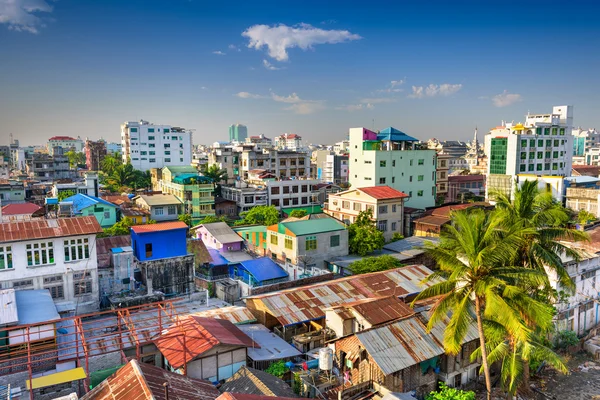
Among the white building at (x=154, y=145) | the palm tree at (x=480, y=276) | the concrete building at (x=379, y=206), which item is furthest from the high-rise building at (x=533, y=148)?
the white building at (x=154, y=145)

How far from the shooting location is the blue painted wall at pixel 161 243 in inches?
1029

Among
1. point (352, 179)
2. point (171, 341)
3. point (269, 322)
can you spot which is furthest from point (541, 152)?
point (171, 341)

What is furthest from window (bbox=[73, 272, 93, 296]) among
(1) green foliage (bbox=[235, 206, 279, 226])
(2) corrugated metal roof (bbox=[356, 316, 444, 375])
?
(1) green foliage (bbox=[235, 206, 279, 226])

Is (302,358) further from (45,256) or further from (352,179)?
(352,179)

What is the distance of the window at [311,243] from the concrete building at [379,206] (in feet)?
30.2

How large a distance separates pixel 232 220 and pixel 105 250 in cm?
2643

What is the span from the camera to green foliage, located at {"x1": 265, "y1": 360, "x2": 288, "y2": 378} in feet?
56.0

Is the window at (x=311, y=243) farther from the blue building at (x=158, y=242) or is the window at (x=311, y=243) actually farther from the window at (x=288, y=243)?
the blue building at (x=158, y=242)

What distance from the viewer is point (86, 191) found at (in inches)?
2205

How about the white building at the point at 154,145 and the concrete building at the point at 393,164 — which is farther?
the white building at the point at 154,145

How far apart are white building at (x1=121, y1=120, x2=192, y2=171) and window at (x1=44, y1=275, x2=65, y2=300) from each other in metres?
68.0

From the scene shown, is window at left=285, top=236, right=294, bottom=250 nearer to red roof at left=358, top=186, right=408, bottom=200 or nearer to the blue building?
the blue building

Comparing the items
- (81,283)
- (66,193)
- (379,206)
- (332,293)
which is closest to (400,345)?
(332,293)

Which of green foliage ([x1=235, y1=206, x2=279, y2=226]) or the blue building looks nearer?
the blue building
